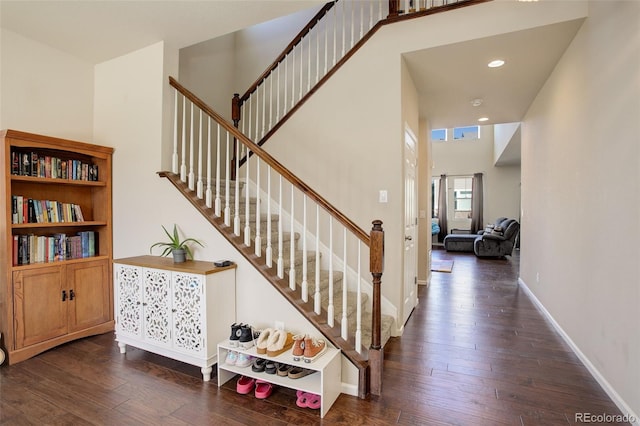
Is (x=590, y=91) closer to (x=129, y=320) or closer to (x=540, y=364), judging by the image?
(x=540, y=364)

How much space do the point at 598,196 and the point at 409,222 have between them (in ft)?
5.35

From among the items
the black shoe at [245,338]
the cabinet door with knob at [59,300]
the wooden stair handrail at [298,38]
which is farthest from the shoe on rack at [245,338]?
the wooden stair handrail at [298,38]

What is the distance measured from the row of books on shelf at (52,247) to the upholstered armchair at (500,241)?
300 inches

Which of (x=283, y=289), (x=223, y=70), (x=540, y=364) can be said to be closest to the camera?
(x=283, y=289)

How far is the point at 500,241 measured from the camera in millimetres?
7465

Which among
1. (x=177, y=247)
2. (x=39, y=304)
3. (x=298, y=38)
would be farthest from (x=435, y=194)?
(x=39, y=304)

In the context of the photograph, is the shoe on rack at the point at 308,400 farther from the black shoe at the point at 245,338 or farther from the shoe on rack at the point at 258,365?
the black shoe at the point at 245,338

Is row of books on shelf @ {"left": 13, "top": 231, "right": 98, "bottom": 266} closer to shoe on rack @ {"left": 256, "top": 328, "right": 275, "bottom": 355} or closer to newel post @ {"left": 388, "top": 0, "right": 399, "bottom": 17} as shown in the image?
shoe on rack @ {"left": 256, "top": 328, "right": 275, "bottom": 355}

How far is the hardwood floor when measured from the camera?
1859 mm

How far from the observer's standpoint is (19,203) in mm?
2607

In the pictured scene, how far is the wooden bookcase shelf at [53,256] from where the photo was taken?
2.49m

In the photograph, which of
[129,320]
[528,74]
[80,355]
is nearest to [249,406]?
[129,320]

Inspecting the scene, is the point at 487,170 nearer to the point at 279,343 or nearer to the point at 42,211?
the point at 279,343

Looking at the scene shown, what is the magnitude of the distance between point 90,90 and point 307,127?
7.61 ft
